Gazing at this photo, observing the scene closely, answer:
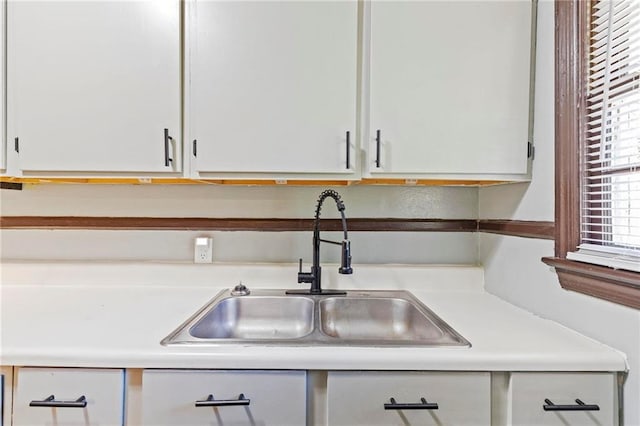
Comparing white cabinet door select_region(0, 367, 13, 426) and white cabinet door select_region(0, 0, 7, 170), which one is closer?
white cabinet door select_region(0, 367, 13, 426)

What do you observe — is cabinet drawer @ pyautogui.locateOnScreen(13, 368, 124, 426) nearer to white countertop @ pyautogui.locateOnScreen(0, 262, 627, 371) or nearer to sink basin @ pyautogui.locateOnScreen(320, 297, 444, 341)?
white countertop @ pyautogui.locateOnScreen(0, 262, 627, 371)

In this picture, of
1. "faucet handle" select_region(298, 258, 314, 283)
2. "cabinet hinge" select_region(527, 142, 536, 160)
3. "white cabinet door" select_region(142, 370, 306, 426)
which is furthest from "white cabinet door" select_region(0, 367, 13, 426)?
"cabinet hinge" select_region(527, 142, 536, 160)

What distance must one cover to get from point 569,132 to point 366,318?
95 cm

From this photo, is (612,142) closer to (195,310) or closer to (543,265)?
(543,265)

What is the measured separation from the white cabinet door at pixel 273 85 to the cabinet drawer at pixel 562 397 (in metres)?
0.80

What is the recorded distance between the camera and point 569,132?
3.46ft

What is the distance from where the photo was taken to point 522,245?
51.0 inches

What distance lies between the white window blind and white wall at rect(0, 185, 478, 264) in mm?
631

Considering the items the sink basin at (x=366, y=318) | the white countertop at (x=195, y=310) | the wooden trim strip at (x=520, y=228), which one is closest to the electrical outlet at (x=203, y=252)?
the white countertop at (x=195, y=310)

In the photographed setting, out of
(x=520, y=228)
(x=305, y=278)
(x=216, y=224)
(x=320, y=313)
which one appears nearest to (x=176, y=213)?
(x=216, y=224)

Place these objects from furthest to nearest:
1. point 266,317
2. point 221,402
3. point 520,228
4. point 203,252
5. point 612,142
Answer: point 203,252
point 266,317
point 520,228
point 612,142
point 221,402

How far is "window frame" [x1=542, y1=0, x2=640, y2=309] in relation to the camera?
1.03 meters

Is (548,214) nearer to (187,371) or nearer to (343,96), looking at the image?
(343,96)

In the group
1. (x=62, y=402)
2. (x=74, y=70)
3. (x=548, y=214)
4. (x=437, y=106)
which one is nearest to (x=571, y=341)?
(x=548, y=214)
